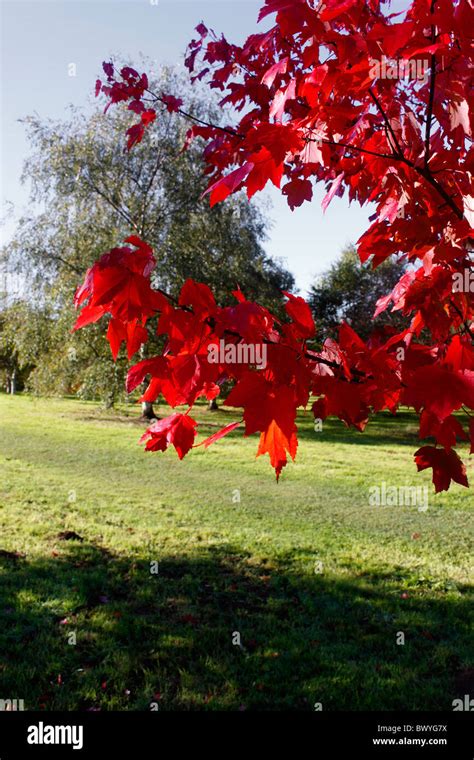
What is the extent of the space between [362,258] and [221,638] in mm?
2544

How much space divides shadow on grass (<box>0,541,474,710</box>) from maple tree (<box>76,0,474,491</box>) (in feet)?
5.61

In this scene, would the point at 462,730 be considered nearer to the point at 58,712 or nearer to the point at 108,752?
the point at 108,752

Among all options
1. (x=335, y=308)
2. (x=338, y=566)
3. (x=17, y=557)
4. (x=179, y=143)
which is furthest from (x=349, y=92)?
(x=335, y=308)

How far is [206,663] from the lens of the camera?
10.6 feet

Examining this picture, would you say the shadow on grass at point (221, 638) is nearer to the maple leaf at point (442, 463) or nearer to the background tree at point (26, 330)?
the maple leaf at point (442, 463)

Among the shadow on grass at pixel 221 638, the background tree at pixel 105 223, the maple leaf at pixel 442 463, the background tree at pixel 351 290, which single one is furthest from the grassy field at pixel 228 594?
the background tree at pixel 351 290

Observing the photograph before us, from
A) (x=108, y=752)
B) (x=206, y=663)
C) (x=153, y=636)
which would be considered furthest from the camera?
(x=153, y=636)

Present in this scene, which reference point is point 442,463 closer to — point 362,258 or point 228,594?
point 362,258

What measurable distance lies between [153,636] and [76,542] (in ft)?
7.01

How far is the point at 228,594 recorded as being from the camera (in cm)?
428

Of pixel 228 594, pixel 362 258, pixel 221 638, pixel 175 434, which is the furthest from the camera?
pixel 228 594

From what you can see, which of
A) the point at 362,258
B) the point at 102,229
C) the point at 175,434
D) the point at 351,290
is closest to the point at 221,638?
the point at 175,434

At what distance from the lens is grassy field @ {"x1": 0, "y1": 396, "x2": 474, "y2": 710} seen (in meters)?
3.04

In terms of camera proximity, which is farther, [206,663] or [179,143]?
[179,143]
